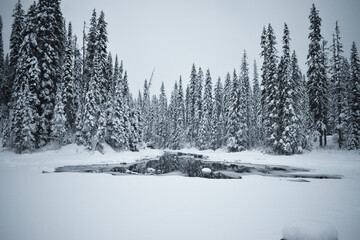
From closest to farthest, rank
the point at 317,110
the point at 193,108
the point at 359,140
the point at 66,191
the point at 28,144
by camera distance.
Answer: the point at 66,191
the point at 28,144
the point at 359,140
the point at 317,110
the point at 193,108

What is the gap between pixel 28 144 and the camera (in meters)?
20.4

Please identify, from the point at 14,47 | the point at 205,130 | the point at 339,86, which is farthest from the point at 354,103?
the point at 14,47

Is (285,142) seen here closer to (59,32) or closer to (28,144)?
(28,144)

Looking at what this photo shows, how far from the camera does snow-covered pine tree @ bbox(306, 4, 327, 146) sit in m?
27.1

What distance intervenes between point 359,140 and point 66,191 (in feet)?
105

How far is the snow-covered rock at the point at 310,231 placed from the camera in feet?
12.7

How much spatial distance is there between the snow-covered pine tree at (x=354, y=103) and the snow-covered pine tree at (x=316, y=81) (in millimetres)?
2910

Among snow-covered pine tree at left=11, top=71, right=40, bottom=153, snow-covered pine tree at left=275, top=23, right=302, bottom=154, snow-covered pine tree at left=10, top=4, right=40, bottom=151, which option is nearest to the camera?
snow-covered pine tree at left=11, top=71, right=40, bottom=153

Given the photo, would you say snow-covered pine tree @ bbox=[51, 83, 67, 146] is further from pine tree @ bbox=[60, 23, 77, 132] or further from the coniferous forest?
pine tree @ bbox=[60, 23, 77, 132]

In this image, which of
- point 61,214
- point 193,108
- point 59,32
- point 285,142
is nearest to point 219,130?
point 193,108

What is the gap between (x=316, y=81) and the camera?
27.7 m

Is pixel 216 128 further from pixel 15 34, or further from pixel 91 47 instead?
pixel 15 34

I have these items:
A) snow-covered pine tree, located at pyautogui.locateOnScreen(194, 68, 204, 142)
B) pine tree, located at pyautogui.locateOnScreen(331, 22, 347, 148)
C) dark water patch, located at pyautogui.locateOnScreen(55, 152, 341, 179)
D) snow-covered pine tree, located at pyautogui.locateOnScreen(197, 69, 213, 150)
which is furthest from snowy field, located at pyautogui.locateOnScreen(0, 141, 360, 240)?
snow-covered pine tree, located at pyautogui.locateOnScreen(194, 68, 204, 142)

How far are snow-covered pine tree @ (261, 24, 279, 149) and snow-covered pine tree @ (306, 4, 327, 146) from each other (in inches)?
192
